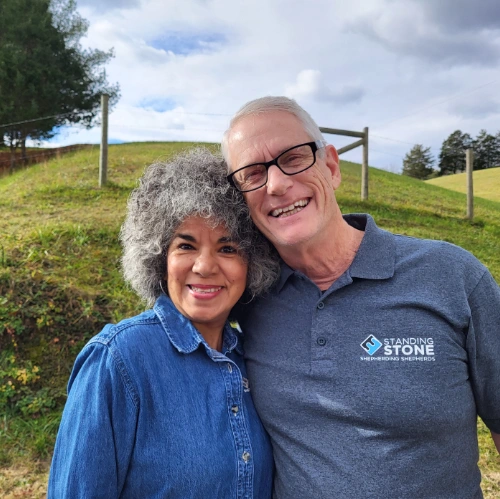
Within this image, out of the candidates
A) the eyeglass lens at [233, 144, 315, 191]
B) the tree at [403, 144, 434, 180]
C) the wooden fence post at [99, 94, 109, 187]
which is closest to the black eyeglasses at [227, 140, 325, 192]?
the eyeglass lens at [233, 144, 315, 191]

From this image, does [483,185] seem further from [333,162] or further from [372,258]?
[372,258]

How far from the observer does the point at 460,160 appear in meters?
68.1

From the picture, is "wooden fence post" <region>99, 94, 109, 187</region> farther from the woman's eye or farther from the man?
the woman's eye

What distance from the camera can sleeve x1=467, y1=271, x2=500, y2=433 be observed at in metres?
1.67

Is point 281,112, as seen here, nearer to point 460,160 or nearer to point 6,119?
point 6,119

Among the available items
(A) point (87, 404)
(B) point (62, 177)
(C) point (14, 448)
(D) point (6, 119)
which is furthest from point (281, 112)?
(D) point (6, 119)

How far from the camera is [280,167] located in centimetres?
193

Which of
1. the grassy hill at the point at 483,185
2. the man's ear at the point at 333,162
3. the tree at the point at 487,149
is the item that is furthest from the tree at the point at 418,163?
the man's ear at the point at 333,162

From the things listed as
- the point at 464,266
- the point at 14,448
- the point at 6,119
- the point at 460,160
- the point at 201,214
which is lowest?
the point at 14,448

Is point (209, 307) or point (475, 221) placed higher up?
point (475, 221)

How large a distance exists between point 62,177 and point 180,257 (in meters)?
9.01

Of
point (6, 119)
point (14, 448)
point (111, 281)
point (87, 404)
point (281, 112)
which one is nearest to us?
point (87, 404)

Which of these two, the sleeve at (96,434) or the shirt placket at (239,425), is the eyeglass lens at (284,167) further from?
the sleeve at (96,434)

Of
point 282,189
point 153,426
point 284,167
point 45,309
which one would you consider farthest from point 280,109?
point 45,309
